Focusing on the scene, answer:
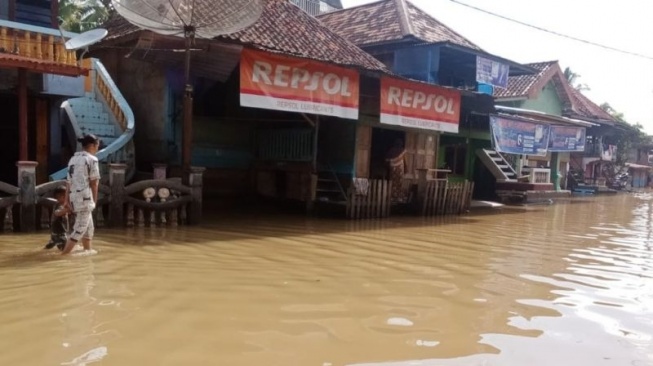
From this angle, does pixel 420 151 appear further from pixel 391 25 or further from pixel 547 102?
pixel 547 102

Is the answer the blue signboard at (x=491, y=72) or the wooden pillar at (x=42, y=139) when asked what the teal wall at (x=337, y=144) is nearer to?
the blue signboard at (x=491, y=72)

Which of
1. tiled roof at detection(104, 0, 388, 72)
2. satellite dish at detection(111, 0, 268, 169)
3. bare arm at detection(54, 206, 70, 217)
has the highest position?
tiled roof at detection(104, 0, 388, 72)

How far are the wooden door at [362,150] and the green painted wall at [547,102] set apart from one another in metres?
14.1

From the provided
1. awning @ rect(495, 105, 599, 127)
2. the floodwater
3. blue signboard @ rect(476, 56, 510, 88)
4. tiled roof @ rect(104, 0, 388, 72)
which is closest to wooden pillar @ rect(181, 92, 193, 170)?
the floodwater

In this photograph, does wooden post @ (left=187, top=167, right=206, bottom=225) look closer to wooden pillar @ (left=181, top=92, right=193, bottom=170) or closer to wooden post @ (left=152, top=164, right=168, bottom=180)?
wooden pillar @ (left=181, top=92, right=193, bottom=170)

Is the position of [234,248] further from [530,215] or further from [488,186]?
[488,186]

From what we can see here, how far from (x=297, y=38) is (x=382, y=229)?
5697 millimetres

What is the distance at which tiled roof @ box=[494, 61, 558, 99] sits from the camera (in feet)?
79.1

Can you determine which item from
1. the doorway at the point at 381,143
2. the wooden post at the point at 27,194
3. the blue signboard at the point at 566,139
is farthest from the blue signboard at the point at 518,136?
the wooden post at the point at 27,194

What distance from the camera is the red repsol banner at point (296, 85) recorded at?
1013cm

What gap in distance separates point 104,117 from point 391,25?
1041 centimetres

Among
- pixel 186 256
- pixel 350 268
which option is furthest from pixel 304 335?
pixel 186 256

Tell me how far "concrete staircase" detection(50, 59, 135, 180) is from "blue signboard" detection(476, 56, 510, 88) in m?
11.3

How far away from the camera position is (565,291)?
563 cm
